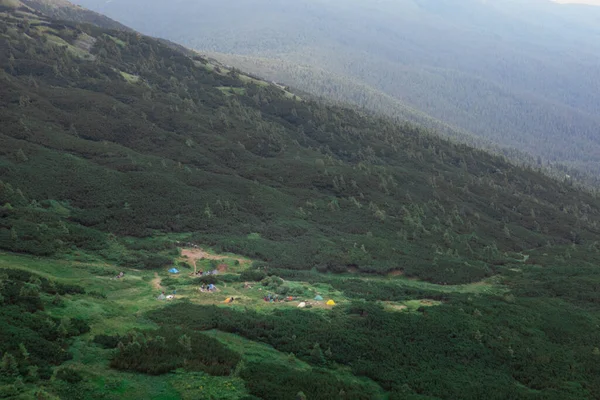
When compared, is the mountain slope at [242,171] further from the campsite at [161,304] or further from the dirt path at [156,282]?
the dirt path at [156,282]

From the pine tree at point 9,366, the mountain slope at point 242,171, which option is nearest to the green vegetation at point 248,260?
the pine tree at point 9,366

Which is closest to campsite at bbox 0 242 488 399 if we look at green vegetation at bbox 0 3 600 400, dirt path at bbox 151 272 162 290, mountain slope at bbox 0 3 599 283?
dirt path at bbox 151 272 162 290

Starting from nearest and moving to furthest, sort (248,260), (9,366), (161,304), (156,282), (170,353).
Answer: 1. (9,366)
2. (170,353)
3. (161,304)
4. (156,282)
5. (248,260)

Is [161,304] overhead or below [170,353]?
below

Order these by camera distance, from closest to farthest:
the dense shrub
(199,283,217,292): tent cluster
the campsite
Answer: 1. the campsite
2. the dense shrub
3. (199,283,217,292): tent cluster

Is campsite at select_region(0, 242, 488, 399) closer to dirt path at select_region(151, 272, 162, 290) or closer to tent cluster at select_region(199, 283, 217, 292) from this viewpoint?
dirt path at select_region(151, 272, 162, 290)

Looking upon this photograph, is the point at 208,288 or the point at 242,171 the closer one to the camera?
the point at 208,288

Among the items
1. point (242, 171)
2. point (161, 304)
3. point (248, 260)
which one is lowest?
point (248, 260)

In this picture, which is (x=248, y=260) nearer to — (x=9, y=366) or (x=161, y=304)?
(x=161, y=304)

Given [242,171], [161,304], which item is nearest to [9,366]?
[161,304]
